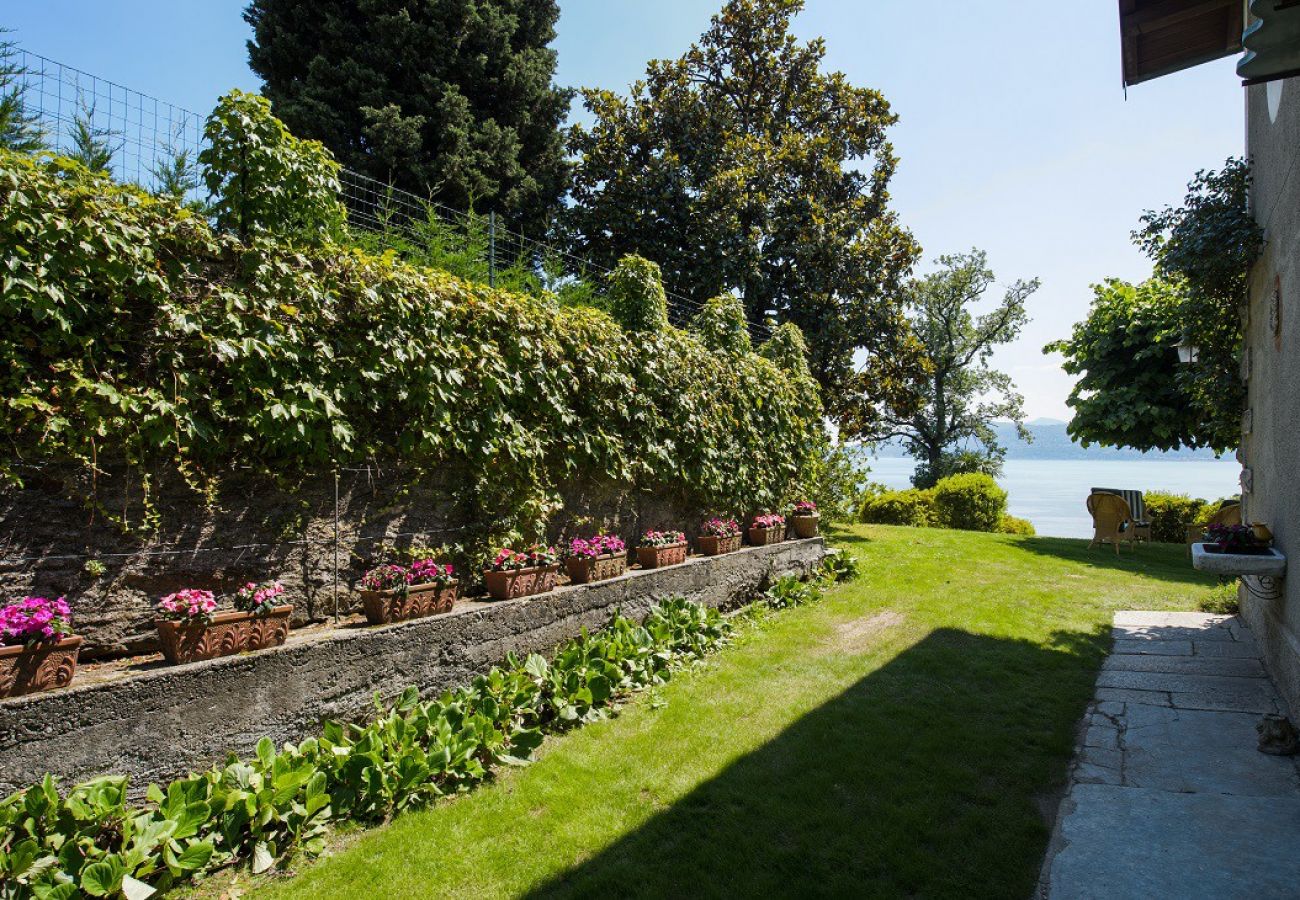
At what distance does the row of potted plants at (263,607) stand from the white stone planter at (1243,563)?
3944mm

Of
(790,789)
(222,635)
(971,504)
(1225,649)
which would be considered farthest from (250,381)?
(971,504)

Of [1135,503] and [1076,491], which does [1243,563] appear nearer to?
[1135,503]

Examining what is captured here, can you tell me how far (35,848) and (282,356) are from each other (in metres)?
2.27

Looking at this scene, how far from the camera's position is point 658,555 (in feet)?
20.5

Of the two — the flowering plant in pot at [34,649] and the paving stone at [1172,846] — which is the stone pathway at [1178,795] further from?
the flowering plant in pot at [34,649]

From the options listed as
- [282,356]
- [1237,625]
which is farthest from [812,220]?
[282,356]

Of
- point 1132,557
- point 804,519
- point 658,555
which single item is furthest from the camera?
point 1132,557

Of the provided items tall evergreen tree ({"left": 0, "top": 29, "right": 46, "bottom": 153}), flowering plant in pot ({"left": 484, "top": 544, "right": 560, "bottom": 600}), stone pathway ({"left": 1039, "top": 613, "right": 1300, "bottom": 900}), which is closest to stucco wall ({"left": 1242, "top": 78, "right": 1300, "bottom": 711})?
stone pathway ({"left": 1039, "top": 613, "right": 1300, "bottom": 900})

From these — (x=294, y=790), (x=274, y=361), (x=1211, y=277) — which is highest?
(x=1211, y=277)

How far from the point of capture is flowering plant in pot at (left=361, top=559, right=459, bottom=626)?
12.9ft

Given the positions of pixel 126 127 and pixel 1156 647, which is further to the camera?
pixel 1156 647

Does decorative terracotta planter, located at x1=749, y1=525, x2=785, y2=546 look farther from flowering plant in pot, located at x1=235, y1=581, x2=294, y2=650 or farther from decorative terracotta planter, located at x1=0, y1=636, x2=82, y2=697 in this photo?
decorative terracotta planter, located at x1=0, y1=636, x2=82, y2=697

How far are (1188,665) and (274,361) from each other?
674 cm

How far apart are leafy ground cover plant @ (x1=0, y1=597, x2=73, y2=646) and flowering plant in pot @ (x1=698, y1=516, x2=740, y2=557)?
532 centimetres
